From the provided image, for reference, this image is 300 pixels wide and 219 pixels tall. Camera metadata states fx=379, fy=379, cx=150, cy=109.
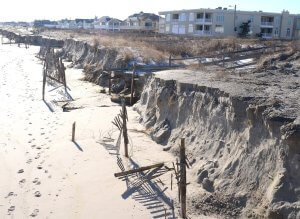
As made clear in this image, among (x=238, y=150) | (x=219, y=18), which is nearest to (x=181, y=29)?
(x=219, y=18)

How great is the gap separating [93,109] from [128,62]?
852 cm

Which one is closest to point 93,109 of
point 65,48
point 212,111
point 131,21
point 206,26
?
point 212,111

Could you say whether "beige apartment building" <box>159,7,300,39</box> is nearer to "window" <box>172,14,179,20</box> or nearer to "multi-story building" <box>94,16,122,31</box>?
"window" <box>172,14,179,20</box>

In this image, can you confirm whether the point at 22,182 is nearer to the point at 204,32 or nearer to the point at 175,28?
the point at 204,32

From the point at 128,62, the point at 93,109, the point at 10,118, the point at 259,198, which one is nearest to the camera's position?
the point at 259,198

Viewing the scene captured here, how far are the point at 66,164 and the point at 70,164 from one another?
14cm

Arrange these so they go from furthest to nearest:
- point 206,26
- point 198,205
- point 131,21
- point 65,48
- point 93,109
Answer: point 131,21 → point 206,26 → point 65,48 → point 93,109 → point 198,205

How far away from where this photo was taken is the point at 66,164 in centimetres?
1371

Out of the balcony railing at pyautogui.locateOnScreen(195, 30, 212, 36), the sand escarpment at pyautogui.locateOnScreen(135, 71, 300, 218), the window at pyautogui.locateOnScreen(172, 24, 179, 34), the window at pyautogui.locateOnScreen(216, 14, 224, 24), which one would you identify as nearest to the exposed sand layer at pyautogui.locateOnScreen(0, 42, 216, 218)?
the sand escarpment at pyautogui.locateOnScreen(135, 71, 300, 218)

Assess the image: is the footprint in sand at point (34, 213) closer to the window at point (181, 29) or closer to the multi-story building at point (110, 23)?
the window at point (181, 29)

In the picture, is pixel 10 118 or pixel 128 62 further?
pixel 128 62

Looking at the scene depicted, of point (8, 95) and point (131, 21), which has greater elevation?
point (131, 21)

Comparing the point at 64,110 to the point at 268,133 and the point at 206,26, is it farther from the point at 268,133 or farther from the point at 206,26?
the point at 206,26

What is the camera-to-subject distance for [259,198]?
988 centimetres
